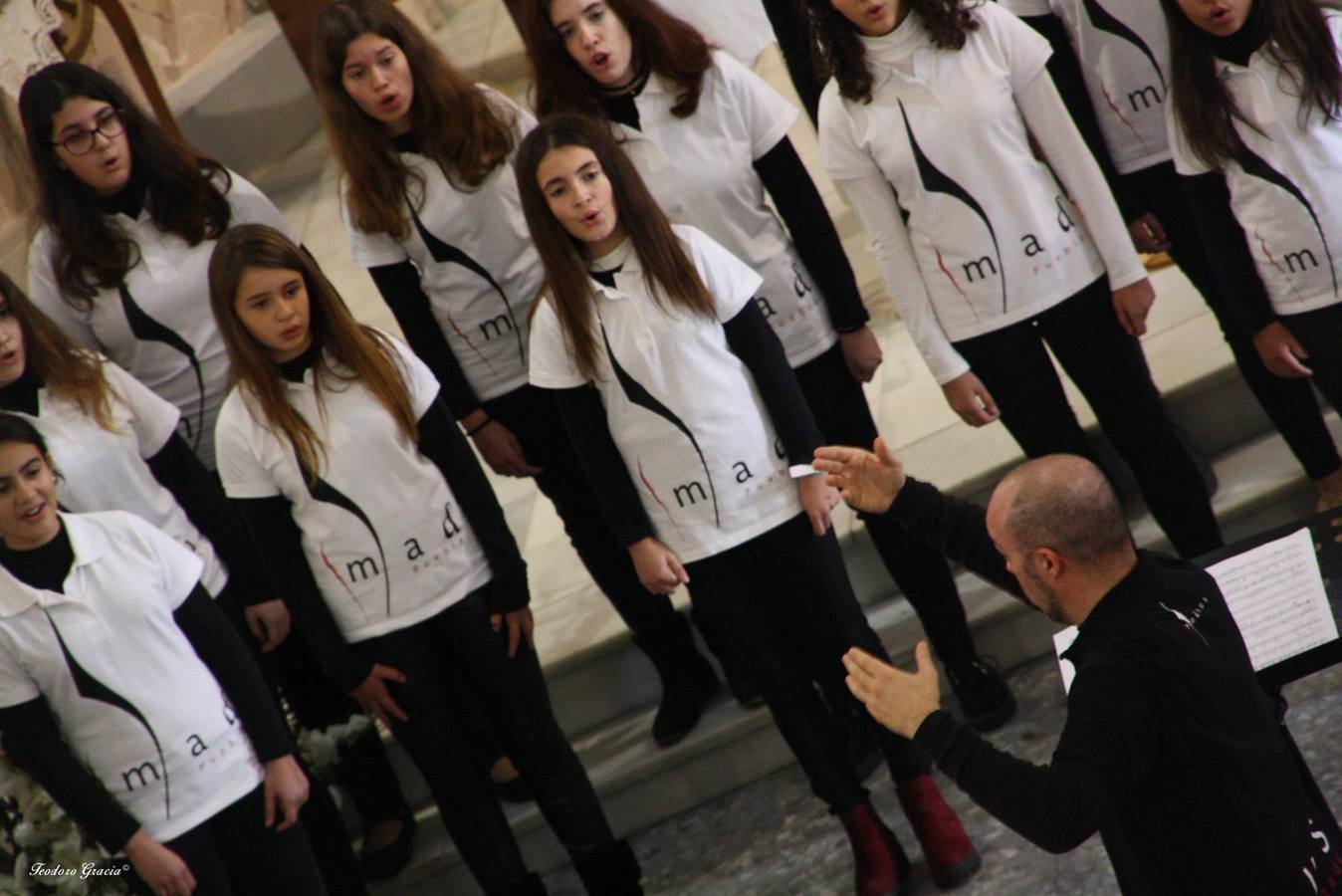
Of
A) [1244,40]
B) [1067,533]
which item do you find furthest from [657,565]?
[1244,40]

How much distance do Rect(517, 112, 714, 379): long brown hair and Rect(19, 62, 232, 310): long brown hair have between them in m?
0.78

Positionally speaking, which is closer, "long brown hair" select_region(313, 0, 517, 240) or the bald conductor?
the bald conductor

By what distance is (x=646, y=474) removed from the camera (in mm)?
2691

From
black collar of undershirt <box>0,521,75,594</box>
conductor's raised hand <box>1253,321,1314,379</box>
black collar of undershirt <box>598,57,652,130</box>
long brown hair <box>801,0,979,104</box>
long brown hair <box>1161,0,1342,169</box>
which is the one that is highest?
black collar of undershirt <box>598,57,652,130</box>

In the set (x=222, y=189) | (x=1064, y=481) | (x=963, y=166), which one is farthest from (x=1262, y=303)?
(x=222, y=189)

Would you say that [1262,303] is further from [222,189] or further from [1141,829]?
[222,189]

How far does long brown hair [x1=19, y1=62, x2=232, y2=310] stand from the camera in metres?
2.94

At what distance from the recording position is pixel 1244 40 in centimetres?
262

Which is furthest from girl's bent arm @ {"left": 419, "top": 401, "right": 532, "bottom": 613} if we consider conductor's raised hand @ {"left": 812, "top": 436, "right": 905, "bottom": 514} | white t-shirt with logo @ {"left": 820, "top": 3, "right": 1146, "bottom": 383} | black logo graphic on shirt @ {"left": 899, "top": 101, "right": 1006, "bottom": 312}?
black logo graphic on shirt @ {"left": 899, "top": 101, "right": 1006, "bottom": 312}

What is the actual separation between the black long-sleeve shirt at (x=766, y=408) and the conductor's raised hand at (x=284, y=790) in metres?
0.71

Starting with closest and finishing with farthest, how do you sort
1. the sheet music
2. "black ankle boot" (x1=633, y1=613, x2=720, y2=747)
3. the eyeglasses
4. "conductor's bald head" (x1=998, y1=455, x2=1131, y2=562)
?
"conductor's bald head" (x1=998, y1=455, x2=1131, y2=562), the sheet music, the eyeglasses, "black ankle boot" (x1=633, y1=613, x2=720, y2=747)

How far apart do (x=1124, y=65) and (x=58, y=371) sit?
2057 millimetres

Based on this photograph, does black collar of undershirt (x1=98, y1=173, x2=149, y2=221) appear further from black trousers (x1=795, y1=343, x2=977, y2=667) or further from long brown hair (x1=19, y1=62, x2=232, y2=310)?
black trousers (x1=795, y1=343, x2=977, y2=667)

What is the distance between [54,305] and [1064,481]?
2067mm
